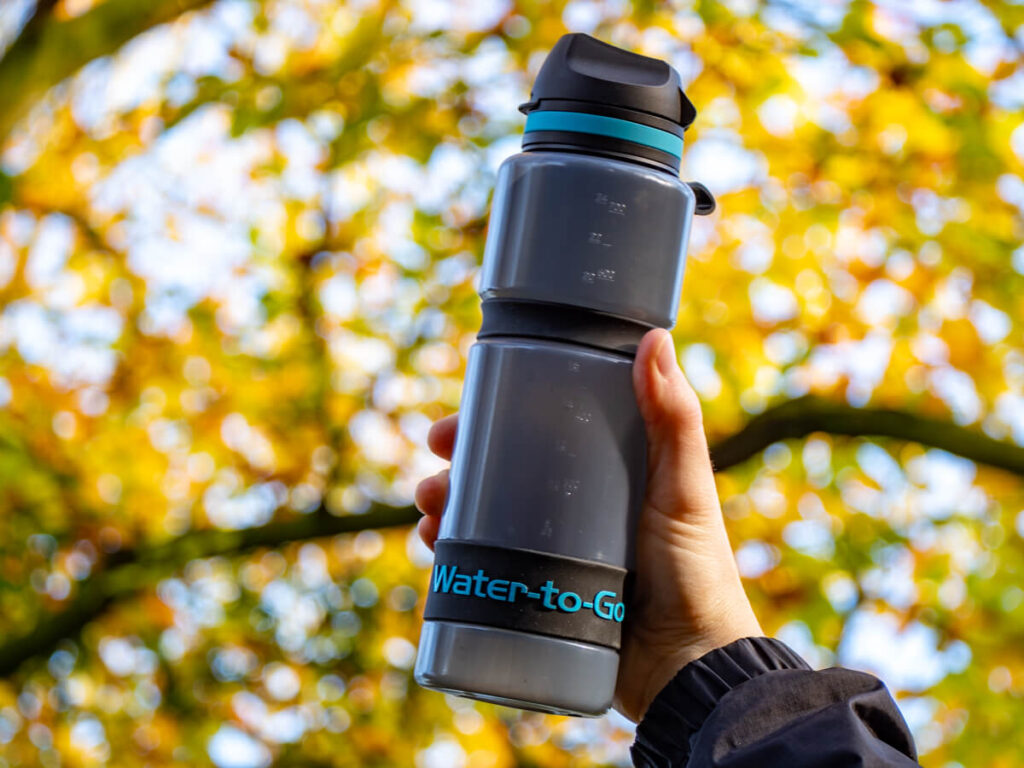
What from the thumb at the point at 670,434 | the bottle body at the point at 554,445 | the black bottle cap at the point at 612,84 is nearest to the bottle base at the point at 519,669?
the bottle body at the point at 554,445

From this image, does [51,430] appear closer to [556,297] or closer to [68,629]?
[68,629]

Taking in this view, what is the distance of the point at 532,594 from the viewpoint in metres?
1.36

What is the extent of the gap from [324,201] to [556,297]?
318 cm

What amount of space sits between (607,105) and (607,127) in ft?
0.09

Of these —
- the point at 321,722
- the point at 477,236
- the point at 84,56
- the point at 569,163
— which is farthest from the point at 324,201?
the point at 569,163

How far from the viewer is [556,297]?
55.4 inches

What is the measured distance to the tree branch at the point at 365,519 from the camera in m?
3.33

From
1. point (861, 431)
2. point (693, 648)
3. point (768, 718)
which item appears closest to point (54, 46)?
point (861, 431)

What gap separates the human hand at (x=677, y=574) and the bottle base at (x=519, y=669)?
0.17 metres

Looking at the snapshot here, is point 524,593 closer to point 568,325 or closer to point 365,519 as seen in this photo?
point 568,325

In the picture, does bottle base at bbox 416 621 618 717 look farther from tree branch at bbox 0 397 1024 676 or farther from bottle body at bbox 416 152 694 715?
tree branch at bbox 0 397 1024 676

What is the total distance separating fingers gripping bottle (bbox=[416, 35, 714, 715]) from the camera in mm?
1365

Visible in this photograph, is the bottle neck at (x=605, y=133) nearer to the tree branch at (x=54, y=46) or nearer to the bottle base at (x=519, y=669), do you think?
the bottle base at (x=519, y=669)

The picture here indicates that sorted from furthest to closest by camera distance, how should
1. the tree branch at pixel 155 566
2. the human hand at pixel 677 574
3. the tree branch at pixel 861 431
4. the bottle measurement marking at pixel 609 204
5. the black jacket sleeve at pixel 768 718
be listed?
1. the tree branch at pixel 155 566
2. the tree branch at pixel 861 431
3. the human hand at pixel 677 574
4. the bottle measurement marking at pixel 609 204
5. the black jacket sleeve at pixel 768 718
